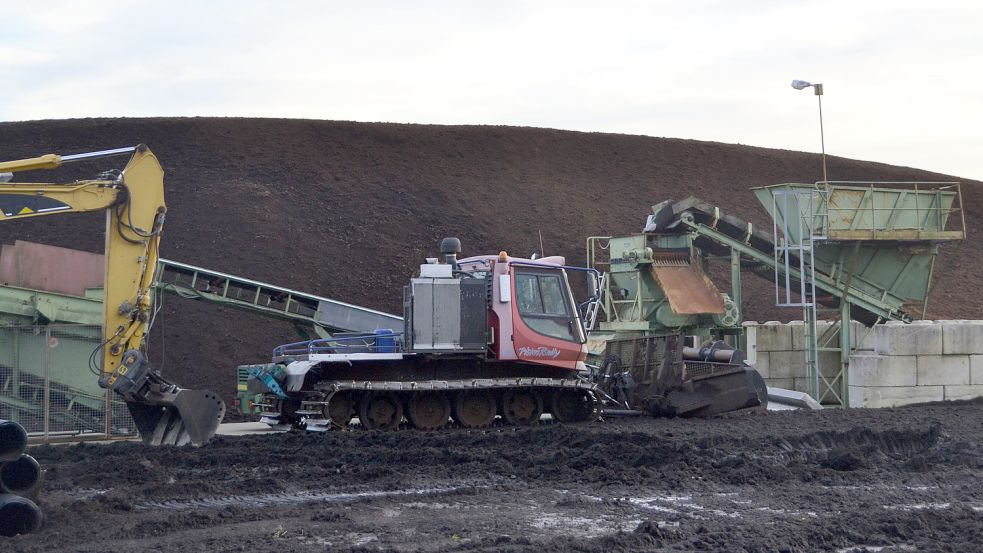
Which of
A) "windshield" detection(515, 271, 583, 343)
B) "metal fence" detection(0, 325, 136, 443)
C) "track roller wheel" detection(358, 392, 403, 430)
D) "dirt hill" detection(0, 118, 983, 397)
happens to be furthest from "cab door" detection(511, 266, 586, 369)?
"dirt hill" detection(0, 118, 983, 397)

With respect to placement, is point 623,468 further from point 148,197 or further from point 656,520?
point 148,197

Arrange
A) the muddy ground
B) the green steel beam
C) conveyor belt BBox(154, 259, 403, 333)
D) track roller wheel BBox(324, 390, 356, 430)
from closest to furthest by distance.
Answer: the muddy ground, track roller wheel BBox(324, 390, 356, 430), conveyor belt BBox(154, 259, 403, 333), the green steel beam

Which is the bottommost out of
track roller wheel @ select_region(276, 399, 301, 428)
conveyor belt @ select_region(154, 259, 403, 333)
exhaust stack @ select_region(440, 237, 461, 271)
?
track roller wheel @ select_region(276, 399, 301, 428)

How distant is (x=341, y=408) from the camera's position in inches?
586

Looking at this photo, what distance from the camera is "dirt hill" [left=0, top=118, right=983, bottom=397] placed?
25.8m

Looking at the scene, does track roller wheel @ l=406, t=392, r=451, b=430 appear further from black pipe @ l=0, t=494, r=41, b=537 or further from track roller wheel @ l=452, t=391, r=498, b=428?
black pipe @ l=0, t=494, r=41, b=537

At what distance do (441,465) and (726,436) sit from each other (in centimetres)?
404

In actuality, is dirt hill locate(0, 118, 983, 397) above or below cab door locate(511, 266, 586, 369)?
above

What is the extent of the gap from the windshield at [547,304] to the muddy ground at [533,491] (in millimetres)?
1728

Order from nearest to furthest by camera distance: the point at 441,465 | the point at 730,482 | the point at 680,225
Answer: the point at 730,482 → the point at 441,465 → the point at 680,225

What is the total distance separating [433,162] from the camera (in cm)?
3525

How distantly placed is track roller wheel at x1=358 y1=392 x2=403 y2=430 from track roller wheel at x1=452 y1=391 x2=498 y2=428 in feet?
2.90

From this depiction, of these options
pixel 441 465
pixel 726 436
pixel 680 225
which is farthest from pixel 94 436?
pixel 680 225

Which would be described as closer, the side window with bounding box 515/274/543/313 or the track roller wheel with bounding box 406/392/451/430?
the track roller wheel with bounding box 406/392/451/430
